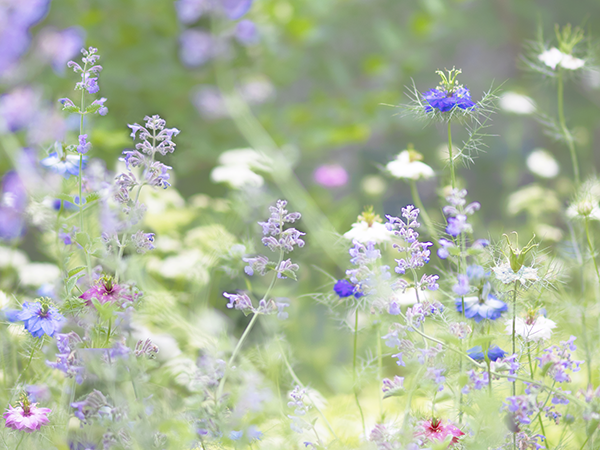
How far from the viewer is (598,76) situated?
1.79 metres

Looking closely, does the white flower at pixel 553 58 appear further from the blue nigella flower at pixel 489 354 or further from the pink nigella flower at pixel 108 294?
the pink nigella flower at pixel 108 294

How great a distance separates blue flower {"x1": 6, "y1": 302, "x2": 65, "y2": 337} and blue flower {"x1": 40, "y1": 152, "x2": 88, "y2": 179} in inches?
8.1

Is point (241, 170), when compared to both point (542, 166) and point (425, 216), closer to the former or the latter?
point (425, 216)

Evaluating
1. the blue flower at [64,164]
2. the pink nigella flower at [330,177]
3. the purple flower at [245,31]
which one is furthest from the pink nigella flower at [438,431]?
the pink nigella flower at [330,177]

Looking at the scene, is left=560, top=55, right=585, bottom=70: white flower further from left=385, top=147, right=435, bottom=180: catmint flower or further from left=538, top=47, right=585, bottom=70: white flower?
left=385, top=147, right=435, bottom=180: catmint flower

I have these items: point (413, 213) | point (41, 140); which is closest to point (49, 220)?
point (41, 140)

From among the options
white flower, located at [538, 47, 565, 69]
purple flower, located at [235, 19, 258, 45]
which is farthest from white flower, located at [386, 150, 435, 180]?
purple flower, located at [235, 19, 258, 45]

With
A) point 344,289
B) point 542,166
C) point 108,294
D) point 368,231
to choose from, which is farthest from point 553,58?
point 542,166

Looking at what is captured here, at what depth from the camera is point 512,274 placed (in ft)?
2.30

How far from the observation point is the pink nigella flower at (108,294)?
2.26 ft

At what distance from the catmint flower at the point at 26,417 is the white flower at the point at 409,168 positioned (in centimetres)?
69

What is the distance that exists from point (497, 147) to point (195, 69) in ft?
4.62

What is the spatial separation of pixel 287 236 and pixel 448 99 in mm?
277

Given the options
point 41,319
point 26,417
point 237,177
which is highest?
point 237,177
